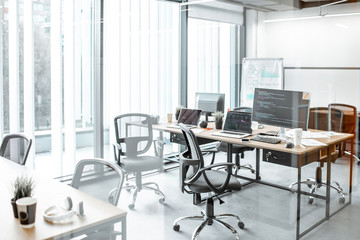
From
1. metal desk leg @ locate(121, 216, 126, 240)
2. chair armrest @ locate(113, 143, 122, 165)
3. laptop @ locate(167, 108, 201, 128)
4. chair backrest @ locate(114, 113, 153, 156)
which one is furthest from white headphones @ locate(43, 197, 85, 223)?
laptop @ locate(167, 108, 201, 128)

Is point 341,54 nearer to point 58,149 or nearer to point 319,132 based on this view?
point 319,132

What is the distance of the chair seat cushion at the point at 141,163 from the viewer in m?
2.28

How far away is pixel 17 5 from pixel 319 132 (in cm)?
209

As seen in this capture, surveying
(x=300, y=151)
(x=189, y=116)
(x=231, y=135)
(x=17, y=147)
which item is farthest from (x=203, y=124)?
(x=17, y=147)

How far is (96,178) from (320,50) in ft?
5.21

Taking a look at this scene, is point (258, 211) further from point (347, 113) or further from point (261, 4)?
point (261, 4)

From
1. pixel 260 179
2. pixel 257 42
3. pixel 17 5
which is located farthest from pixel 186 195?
pixel 17 5

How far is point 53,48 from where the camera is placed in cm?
202

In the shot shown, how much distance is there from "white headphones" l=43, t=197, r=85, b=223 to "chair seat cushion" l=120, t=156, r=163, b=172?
1.99 feet

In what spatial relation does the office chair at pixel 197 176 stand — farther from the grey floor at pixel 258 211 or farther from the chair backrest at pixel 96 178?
the chair backrest at pixel 96 178

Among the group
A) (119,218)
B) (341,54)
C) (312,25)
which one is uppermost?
(312,25)

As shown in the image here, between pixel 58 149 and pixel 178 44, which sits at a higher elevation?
pixel 178 44

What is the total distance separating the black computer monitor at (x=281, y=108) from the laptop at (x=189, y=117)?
1.71ft

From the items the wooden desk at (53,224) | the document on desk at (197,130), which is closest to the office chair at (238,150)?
the document on desk at (197,130)
